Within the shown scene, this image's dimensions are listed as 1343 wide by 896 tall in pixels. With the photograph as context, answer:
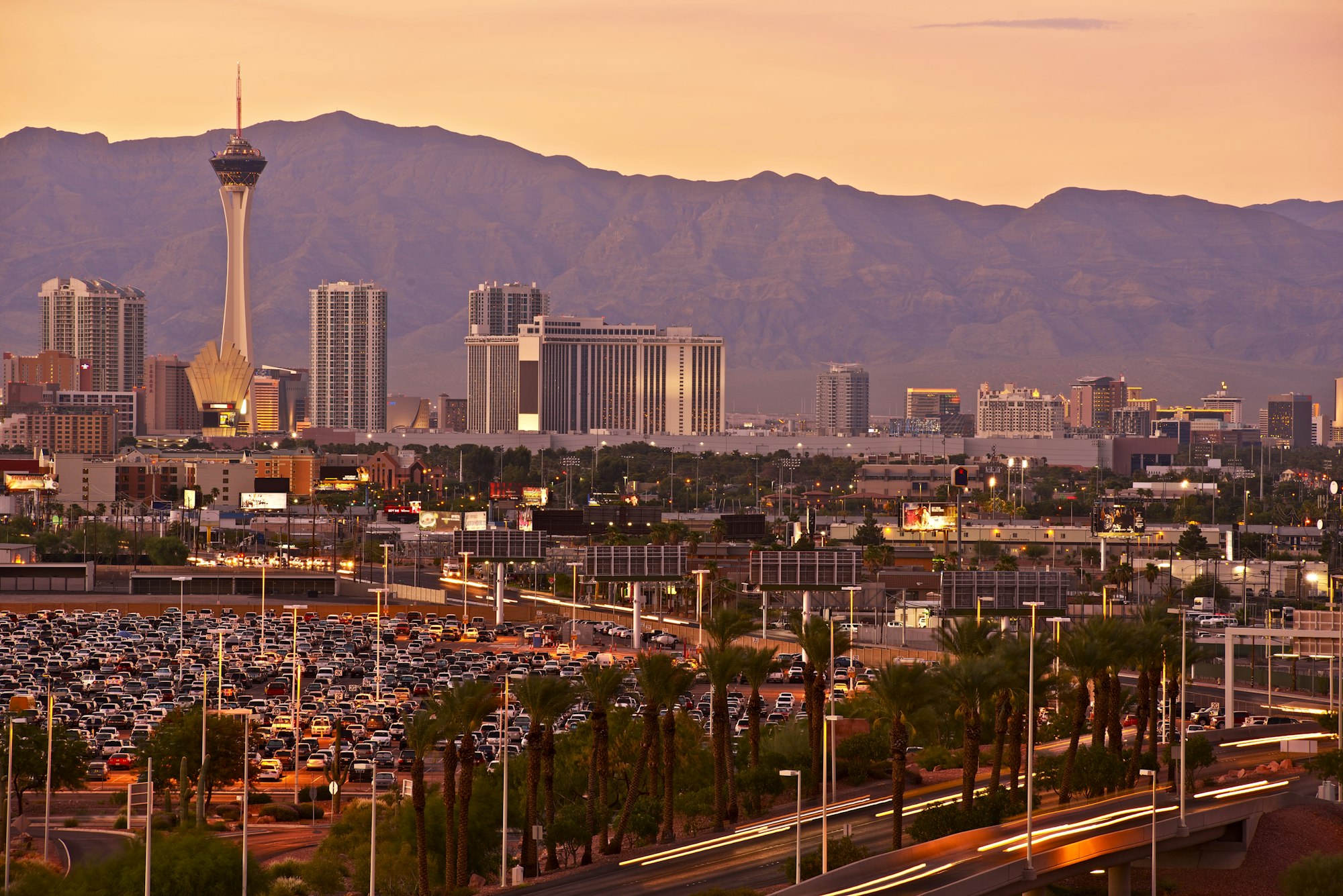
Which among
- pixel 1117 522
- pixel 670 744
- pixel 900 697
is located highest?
pixel 1117 522

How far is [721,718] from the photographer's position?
208 ft

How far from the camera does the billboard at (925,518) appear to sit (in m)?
175

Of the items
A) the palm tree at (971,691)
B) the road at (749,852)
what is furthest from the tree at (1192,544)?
the palm tree at (971,691)

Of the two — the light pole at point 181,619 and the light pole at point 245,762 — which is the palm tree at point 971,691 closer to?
the light pole at point 245,762

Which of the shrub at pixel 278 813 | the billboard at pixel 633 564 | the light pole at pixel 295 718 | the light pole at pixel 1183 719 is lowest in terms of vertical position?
the shrub at pixel 278 813

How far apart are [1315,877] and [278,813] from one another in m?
36.2

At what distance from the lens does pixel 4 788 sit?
68.3 m

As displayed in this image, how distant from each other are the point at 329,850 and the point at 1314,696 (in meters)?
50.8

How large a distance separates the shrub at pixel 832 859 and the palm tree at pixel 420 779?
10.2 meters

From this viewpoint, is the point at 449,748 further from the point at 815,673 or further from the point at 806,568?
the point at 806,568

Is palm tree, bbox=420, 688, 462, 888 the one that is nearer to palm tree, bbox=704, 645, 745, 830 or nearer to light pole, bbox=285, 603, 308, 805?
palm tree, bbox=704, 645, 745, 830

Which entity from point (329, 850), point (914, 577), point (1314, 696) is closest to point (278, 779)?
point (329, 850)

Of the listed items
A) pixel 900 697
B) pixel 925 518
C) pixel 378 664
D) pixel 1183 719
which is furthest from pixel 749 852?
pixel 925 518

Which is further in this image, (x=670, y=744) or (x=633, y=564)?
(x=633, y=564)
